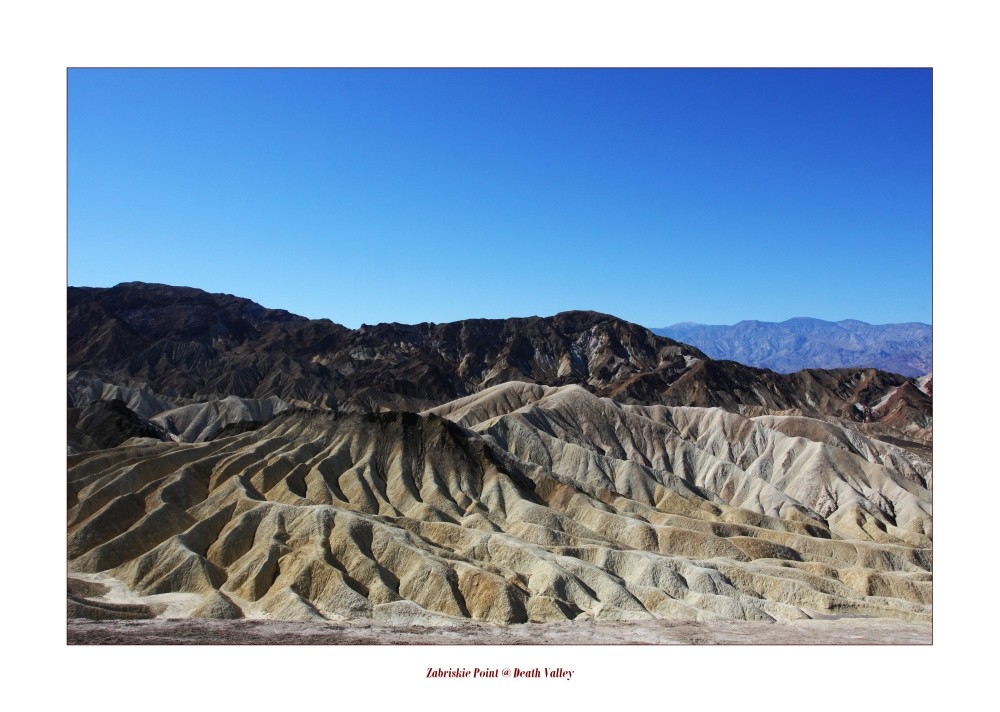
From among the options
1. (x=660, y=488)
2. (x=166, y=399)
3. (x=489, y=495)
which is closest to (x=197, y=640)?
(x=489, y=495)

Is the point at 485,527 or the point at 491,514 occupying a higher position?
the point at 491,514

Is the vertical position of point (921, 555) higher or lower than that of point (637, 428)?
lower

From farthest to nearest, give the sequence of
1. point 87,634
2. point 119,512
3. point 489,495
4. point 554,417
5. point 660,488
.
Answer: point 554,417
point 660,488
point 489,495
point 119,512
point 87,634

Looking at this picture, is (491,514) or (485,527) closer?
(485,527)

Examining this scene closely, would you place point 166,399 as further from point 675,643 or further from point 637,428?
point 675,643

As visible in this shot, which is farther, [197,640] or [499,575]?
[499,575]
